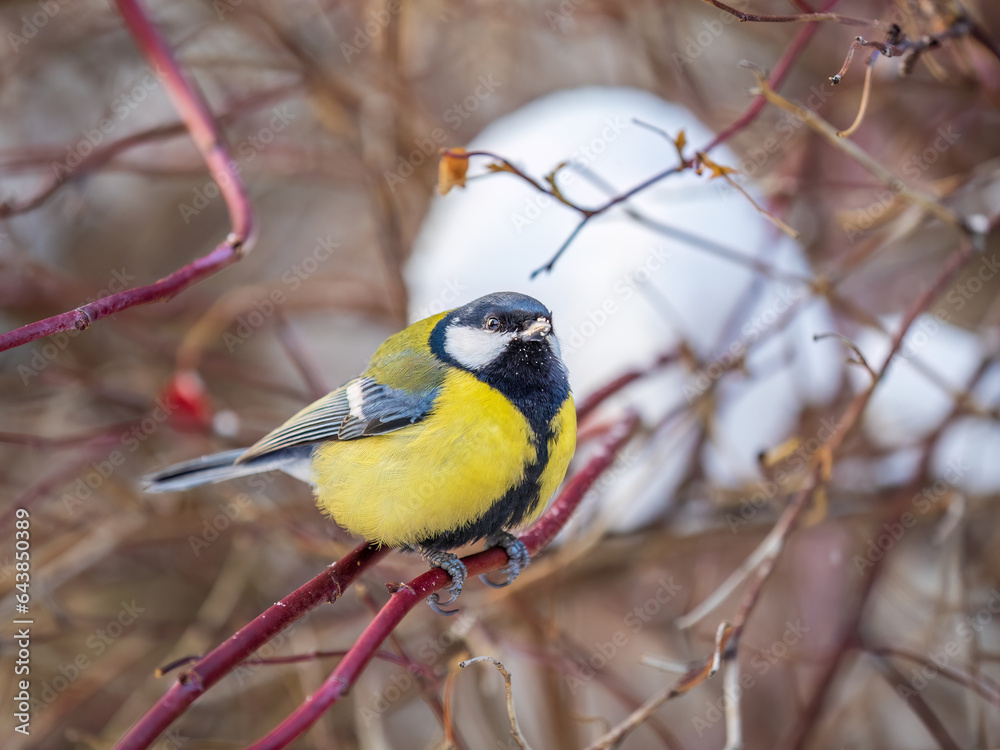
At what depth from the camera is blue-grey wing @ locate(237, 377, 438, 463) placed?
6.02 feet

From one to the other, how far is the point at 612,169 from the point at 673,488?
1.07 meters

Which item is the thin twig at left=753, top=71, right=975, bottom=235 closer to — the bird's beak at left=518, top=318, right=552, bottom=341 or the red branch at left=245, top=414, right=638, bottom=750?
the bird's beak at left=518, top=318, right=552, bottom=341

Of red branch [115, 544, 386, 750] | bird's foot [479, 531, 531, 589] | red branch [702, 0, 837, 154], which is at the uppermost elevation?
red branch [702, 0, 837, 154]

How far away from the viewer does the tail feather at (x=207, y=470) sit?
6.35 feet

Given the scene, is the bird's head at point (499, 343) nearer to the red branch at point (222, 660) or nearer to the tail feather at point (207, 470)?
the tail feather at point (207, 470)

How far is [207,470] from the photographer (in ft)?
6.59

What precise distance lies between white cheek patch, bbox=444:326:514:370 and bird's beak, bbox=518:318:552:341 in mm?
64

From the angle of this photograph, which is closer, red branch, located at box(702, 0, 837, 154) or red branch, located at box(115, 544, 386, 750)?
red branch, located at box(115, 544, 386, 750)

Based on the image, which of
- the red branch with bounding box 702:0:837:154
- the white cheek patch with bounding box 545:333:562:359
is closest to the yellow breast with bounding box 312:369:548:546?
the white cheek patch with bounding box 545:333:562:359

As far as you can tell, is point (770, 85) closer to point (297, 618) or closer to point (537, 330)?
point (537, 330)

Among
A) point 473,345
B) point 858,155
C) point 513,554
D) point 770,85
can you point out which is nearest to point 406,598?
point 513,554

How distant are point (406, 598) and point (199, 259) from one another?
716 millimetres

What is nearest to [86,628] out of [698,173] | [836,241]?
[698,173]

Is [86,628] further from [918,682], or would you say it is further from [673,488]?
[918,682]
